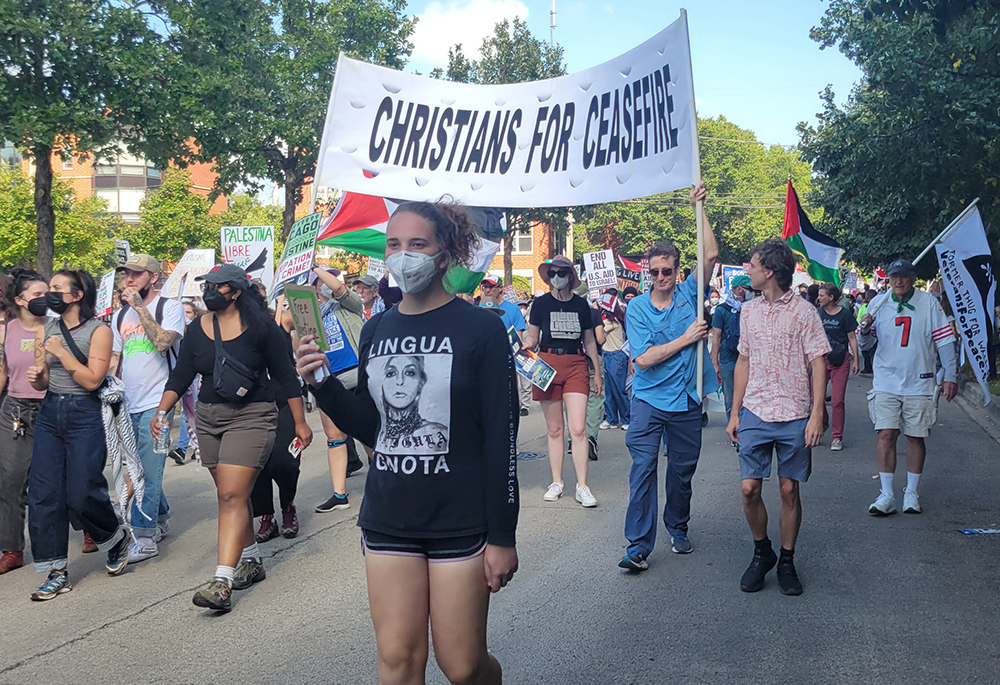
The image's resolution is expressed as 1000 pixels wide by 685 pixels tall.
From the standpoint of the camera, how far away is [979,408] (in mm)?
15625

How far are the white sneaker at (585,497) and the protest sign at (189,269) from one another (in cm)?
487

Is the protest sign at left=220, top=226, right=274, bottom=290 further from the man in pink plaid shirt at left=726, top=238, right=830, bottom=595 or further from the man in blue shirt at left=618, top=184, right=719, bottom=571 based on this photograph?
the man in pink plaid shirt at left=726, top=238, right=830, bottom=595

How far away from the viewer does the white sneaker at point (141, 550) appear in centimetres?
672

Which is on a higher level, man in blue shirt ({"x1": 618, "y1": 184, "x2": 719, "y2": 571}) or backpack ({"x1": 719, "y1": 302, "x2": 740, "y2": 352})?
backpack ({"x1": 719, "y1": 302, "x2": 740, "y2": 352})

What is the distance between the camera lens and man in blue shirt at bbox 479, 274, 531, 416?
11.6 metres

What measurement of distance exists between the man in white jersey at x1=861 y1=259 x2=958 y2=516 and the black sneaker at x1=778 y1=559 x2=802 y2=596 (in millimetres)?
2219

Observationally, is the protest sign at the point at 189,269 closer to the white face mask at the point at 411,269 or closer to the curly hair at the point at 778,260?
the curly hair at the point at 778,260

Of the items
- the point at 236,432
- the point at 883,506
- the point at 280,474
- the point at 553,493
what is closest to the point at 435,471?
the point at 236,432

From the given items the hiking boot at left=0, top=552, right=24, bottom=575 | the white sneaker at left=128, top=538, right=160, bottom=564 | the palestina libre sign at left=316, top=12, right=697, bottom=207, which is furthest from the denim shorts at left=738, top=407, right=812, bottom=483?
the hiking boot at left=0, top=552, right=24, bottom=575

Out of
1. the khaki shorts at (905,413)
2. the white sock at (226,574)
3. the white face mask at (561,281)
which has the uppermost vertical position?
the white face mask at (561,281)

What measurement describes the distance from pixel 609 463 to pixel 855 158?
728 cm

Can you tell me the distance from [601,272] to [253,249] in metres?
7.23

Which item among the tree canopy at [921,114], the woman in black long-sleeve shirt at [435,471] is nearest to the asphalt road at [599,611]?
the woman in black long-sleeve shirt at [435,471]

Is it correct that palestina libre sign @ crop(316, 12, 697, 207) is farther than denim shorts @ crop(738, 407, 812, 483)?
Yes
